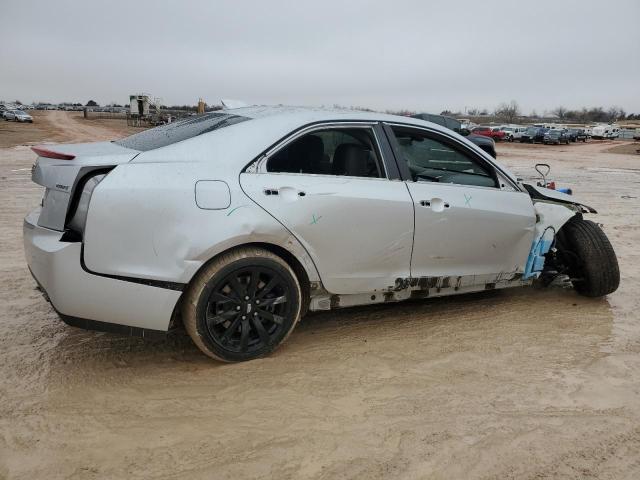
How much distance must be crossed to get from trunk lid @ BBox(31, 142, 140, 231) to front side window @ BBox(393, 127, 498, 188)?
6.22 feet

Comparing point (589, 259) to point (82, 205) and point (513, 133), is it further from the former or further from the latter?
point (513, 133)

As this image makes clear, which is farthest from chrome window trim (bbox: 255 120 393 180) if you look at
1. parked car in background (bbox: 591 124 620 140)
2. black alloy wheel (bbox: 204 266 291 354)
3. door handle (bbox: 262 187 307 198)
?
parked car in background (bbox: 591 124 620 140)

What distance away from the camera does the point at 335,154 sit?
3.73 m

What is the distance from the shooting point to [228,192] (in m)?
3.12

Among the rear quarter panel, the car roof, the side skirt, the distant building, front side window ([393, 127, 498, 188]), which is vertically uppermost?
the distant building

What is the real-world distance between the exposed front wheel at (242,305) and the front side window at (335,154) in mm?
667

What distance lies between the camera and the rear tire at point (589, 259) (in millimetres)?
4621

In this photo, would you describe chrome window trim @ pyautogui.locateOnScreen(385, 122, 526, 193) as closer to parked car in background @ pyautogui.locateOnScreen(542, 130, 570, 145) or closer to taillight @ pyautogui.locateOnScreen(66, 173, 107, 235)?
taillight @ pyautogui.locateOnScreen(66, 173, 107, 235)

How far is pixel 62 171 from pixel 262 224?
1.15 meters

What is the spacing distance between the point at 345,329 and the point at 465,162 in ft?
5.40

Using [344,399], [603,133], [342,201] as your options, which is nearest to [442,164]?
[342,201]

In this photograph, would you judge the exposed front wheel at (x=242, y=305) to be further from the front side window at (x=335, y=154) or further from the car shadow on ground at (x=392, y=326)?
the front side window at (x=335, y=154)

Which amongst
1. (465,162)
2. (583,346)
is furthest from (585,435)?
(465,162)

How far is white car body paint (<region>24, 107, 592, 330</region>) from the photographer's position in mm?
2965
